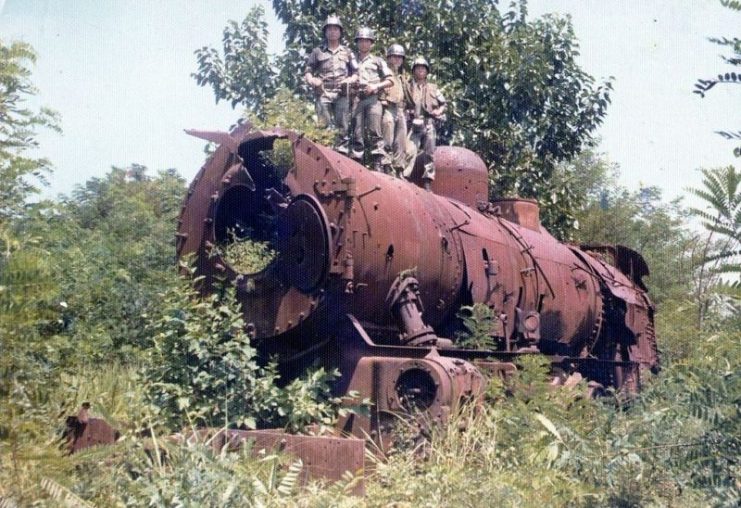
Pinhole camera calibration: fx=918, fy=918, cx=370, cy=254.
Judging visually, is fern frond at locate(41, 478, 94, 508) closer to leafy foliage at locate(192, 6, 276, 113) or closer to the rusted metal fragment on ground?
the rusted metal fragment on ground

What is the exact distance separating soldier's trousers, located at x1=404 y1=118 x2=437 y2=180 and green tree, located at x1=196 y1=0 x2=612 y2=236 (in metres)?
6.24

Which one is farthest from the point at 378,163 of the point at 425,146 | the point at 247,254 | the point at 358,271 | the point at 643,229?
the point at 643,229

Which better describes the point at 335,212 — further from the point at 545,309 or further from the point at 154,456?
the point at 545,309

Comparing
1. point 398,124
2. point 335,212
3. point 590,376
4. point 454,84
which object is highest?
point 454,84

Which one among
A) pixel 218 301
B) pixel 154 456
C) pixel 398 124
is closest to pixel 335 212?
pixel 218 301

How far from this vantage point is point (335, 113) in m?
10.1

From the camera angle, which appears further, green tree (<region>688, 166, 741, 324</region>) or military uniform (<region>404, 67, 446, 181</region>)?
military uniform (<region>404, 67, 446, 181</region>)

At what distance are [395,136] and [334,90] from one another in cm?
86

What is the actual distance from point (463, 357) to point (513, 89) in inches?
438

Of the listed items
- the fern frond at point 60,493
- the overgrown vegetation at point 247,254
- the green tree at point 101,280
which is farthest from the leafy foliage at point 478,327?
the fern frond at point 60,493

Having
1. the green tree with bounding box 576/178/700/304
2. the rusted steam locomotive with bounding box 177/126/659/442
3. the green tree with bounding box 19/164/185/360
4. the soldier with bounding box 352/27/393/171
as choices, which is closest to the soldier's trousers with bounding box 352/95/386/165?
the soldier with bounding box 352/27/393/171

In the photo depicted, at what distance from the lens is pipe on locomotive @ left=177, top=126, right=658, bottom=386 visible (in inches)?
276

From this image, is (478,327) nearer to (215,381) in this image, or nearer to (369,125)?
(215,381)

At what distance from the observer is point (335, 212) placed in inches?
275
